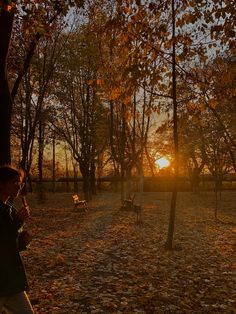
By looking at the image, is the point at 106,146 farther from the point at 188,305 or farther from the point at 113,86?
the point at 188,305

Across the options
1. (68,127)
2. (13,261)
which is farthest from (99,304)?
(68,127)

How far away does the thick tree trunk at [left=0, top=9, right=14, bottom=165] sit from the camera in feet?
30.6

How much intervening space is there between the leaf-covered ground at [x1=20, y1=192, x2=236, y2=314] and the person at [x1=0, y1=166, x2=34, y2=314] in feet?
10.4

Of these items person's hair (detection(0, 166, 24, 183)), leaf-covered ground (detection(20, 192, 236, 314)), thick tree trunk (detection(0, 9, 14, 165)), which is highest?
thick tree trunk (detection(0, 9, 14, 165))

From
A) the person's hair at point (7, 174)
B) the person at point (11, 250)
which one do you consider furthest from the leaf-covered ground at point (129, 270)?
the person's hair at point (7, 174)

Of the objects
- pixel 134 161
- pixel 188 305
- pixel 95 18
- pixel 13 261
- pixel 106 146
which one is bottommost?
pixel 188 305

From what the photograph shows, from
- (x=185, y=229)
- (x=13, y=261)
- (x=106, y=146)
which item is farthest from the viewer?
(x=106, y=146)

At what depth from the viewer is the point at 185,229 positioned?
1848 cm

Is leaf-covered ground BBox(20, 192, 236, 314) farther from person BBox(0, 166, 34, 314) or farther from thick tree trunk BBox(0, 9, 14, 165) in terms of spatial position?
thick tree trunk BBox(0, 9, 14, 165)

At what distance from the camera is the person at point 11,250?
397cm

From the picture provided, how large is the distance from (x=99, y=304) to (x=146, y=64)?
19.3ft

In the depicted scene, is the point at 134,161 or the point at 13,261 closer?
the point at 13,261

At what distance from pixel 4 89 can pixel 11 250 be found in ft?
21.2

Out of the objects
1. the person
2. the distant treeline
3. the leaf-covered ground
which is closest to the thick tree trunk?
the leaf-covered ground
